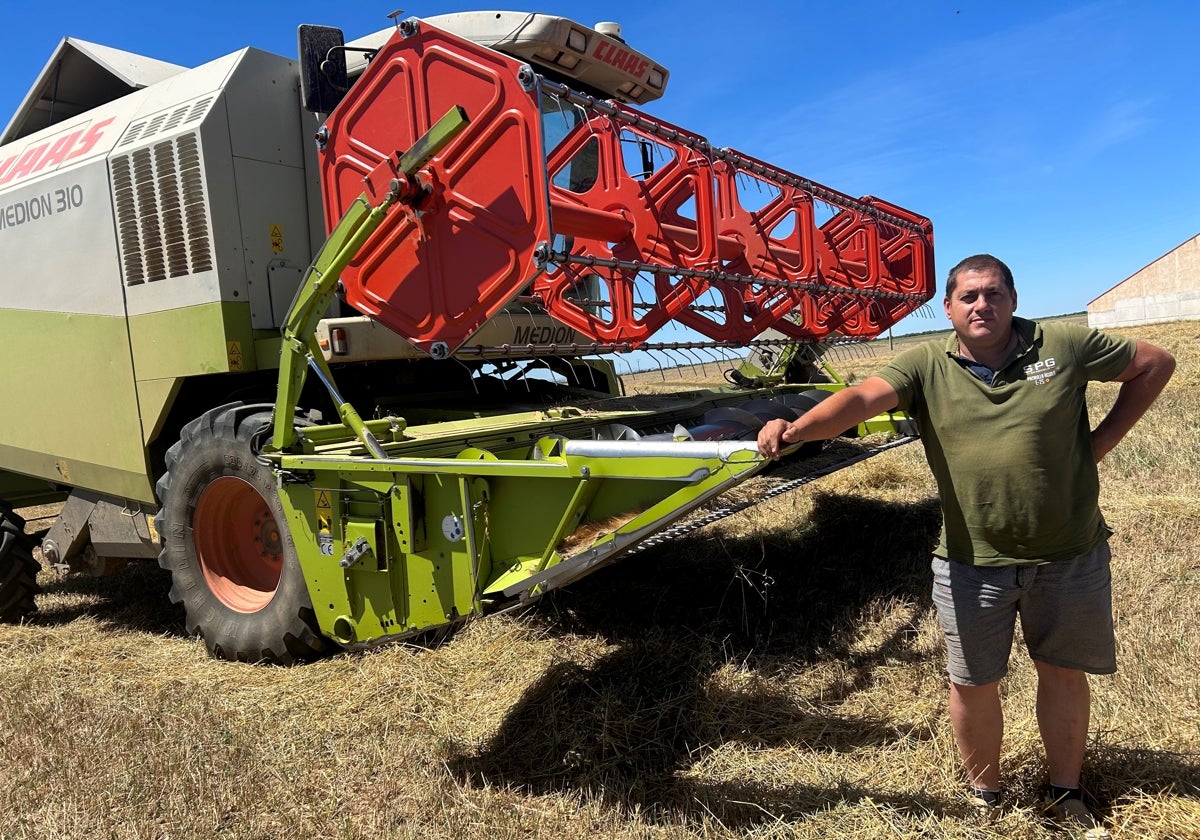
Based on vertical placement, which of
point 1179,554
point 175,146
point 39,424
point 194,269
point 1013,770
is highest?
point 175,146

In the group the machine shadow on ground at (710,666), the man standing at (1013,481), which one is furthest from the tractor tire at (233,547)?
the man standing at (1013,481)

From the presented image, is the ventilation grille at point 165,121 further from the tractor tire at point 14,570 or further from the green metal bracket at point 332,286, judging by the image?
the tractor tire at point 14,570

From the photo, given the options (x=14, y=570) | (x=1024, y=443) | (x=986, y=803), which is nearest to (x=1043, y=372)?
(x=1024, y=443)

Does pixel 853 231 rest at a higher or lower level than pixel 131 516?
higher

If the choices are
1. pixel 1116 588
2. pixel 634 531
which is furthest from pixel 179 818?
pixel 1116 588

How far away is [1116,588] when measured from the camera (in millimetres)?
3734

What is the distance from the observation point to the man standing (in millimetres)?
2211

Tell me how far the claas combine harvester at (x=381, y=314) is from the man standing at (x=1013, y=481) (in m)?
0.54

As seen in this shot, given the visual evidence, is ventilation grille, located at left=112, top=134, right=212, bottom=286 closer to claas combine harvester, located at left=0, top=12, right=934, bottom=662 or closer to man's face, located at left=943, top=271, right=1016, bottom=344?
claas combine harvester, located at left=0, top=12, right=934, bottom=662

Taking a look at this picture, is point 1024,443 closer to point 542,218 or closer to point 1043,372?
point 1043,372

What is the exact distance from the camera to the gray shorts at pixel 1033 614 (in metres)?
2.27

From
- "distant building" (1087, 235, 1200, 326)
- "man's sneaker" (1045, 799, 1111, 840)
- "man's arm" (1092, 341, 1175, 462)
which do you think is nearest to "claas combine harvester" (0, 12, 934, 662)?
"man's arm" (1092, 341, 1175, 462)

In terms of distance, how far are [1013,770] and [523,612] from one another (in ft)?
7.67

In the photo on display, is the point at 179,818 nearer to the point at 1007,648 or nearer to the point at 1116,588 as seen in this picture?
the point at 1007,648
